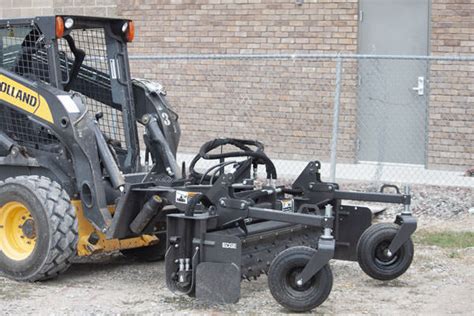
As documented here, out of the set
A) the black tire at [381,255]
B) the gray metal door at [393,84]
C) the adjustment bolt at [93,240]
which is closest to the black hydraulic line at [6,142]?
the adjustment bolt at [93,240]

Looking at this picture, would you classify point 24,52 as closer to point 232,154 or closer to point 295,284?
point 232,154

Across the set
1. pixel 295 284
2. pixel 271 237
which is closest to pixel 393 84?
pixel 271 237

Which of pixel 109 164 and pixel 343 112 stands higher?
pixel 343 112

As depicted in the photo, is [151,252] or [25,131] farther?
[151,252]

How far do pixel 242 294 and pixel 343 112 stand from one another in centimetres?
638

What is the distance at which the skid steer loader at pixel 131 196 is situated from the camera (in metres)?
6.79

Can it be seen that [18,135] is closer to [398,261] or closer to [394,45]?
[398,261]

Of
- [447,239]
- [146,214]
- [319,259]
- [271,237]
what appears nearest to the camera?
[319,259]

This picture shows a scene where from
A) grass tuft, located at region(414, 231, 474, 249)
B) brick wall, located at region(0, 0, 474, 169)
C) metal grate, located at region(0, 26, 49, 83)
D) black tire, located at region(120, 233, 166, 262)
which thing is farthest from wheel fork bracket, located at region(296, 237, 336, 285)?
brick wall, located at region(0, 0, 474, 169)

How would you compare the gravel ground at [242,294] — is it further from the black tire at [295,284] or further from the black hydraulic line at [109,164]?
the black hydraulic line at [109,164]

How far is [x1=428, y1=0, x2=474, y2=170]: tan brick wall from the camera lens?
40.3 feet

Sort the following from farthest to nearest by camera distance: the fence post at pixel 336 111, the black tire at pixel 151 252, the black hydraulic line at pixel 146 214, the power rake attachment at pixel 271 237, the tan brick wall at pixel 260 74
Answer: the tan brick wall at pixel 260 74 → the fence post at pixel 336 111 → the black tire at pixel 151 252 → the black hydraulic line at pixel 146 214 → the power rake attachment at pixel 271 237

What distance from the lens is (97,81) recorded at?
8.64 meters

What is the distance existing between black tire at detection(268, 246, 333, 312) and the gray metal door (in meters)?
5.89
